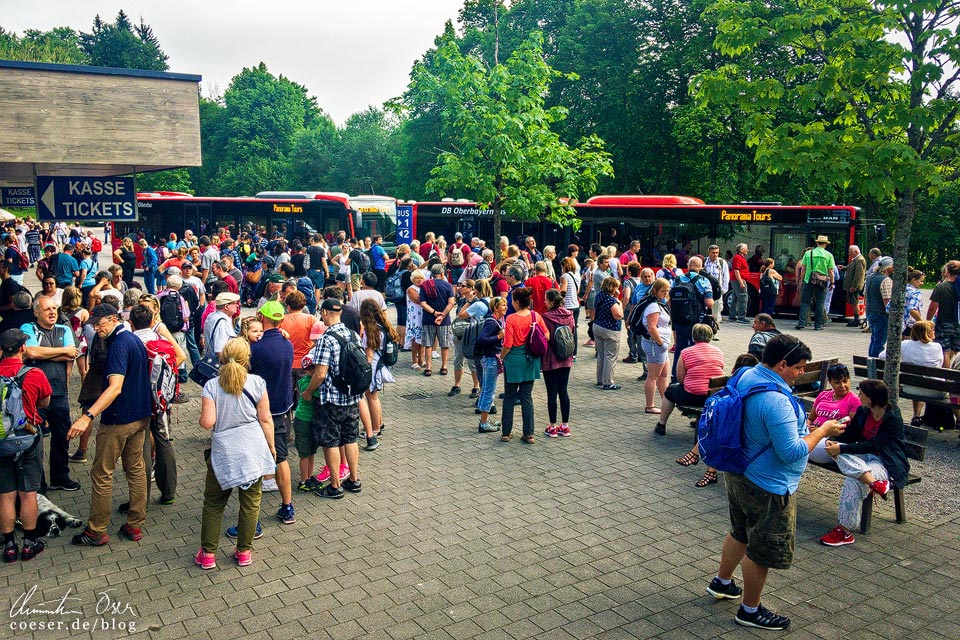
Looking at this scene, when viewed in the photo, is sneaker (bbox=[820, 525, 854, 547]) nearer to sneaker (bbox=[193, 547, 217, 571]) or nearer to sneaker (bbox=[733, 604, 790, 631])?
sneaker (bbox=[733, 604, 790, 631])

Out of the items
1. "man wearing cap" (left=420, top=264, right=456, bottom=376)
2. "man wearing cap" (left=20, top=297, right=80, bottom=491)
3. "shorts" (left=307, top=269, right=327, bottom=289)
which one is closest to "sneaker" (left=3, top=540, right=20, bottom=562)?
"man wearing cap" (left=20, top=297, right=80, bottom=491)

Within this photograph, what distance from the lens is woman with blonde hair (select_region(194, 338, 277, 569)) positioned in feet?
18.9

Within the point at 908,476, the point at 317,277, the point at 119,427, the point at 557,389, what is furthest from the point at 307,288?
the point at 908,476

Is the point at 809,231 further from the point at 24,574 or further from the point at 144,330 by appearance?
the point at 24,574

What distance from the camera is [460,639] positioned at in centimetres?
496

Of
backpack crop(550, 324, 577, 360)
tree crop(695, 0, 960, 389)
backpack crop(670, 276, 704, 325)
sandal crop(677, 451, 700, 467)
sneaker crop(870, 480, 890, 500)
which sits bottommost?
sandal crop(677, 451, 700, 467)

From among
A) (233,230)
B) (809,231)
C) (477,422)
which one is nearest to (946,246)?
(809,231)

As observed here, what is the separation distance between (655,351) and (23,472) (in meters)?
6.83

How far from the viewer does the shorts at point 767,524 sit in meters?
4.92

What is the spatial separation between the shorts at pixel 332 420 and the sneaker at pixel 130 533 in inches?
63.8

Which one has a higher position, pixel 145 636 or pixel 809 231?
pixel 809 231

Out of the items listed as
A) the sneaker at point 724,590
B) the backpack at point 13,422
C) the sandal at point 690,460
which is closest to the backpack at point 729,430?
the sneaker at point 724,590

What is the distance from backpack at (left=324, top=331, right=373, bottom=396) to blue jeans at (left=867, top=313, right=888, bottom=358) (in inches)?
381

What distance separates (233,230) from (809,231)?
19684mm
